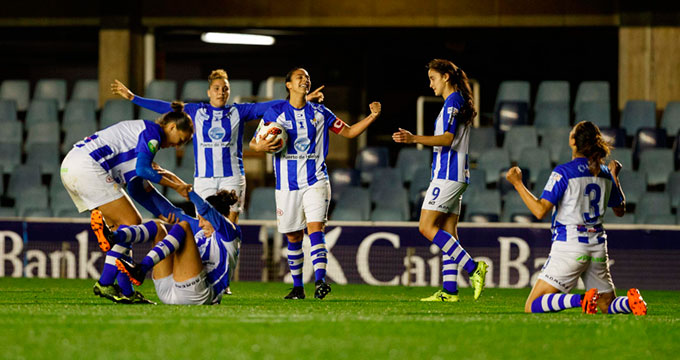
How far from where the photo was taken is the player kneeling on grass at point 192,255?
6.35m

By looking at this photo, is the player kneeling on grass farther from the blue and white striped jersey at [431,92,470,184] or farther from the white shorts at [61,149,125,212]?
the blue and white striped jersey at [431,92,470,184]

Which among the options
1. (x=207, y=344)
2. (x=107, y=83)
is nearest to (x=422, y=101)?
(x=107, y=83)

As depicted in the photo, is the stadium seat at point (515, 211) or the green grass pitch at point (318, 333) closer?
the green grass pitch at point (318, 333)

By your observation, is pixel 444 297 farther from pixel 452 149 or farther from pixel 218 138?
pixel 218 138

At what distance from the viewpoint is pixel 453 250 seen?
778 cm

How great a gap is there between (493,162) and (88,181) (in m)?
7.53

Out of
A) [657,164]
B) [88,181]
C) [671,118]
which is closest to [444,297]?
[88,181]

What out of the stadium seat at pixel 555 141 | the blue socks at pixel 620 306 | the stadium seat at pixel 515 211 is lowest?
the blue socks at pixel 620 306

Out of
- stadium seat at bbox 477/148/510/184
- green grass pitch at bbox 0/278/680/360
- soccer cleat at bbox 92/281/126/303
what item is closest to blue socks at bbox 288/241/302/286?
green grass pitch at bbox 0/278/680/360

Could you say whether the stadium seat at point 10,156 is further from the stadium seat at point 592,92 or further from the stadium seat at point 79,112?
the stadium seat at point 592,92

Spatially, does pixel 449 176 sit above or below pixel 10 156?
below

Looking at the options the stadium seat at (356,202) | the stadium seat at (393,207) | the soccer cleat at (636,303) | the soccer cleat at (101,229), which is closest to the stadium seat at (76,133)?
the stadium seat at (356,202)

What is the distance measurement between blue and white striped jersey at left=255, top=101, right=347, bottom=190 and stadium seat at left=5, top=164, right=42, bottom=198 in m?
6.58

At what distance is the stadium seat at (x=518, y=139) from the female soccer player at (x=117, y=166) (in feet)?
24.6
